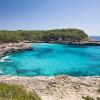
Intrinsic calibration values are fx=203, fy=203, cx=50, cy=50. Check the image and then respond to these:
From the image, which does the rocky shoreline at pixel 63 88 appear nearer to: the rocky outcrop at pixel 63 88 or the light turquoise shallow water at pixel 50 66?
the rocky outcrop at pixel 63 88

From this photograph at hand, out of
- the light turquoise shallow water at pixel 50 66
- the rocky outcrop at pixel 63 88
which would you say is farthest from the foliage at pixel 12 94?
the light turquoise shallow water at pixel 50 66

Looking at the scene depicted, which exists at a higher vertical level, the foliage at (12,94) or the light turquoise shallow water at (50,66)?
the foliage at (12,94)

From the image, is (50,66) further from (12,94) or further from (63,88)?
(12,94)

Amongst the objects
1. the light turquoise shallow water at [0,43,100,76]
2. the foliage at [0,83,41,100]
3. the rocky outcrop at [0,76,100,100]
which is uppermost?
the foliage at [0,83,41,100]

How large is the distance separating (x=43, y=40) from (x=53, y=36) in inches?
259

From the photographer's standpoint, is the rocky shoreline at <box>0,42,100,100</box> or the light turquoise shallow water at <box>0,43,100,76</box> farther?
the light turquoise shallow water at <box>0,43,100,76</box>

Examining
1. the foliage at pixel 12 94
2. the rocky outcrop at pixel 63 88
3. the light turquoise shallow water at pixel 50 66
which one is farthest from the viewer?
the light turquoise shallow water at pixel 50 66

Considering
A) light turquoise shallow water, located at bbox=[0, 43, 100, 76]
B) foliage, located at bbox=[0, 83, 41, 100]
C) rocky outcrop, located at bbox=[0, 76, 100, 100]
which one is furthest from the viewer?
light turquoise shallow water, located at bbox=[0, 43, 100, 76]

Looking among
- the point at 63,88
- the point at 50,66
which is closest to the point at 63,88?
the point at 63,88

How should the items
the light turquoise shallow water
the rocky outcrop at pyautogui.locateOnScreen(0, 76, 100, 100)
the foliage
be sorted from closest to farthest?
the foliage → the rocky outcrop at pyautogui.locateOnScreen(0, 76, 100, 100) → the light turquoise shallow water

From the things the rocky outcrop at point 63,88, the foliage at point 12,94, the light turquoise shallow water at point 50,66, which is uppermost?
the foliage at point 12,94

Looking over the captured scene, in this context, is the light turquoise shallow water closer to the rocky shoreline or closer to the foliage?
the rocky shoreline

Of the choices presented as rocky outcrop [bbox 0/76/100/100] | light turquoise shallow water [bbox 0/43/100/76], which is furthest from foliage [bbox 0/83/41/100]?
light turquoise shallow water [bbox 0/43/100/76]

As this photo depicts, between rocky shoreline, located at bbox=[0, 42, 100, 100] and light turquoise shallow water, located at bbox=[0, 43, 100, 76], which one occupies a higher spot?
rocky shoreline, located at bbox=[0, 42, 100, 100]
